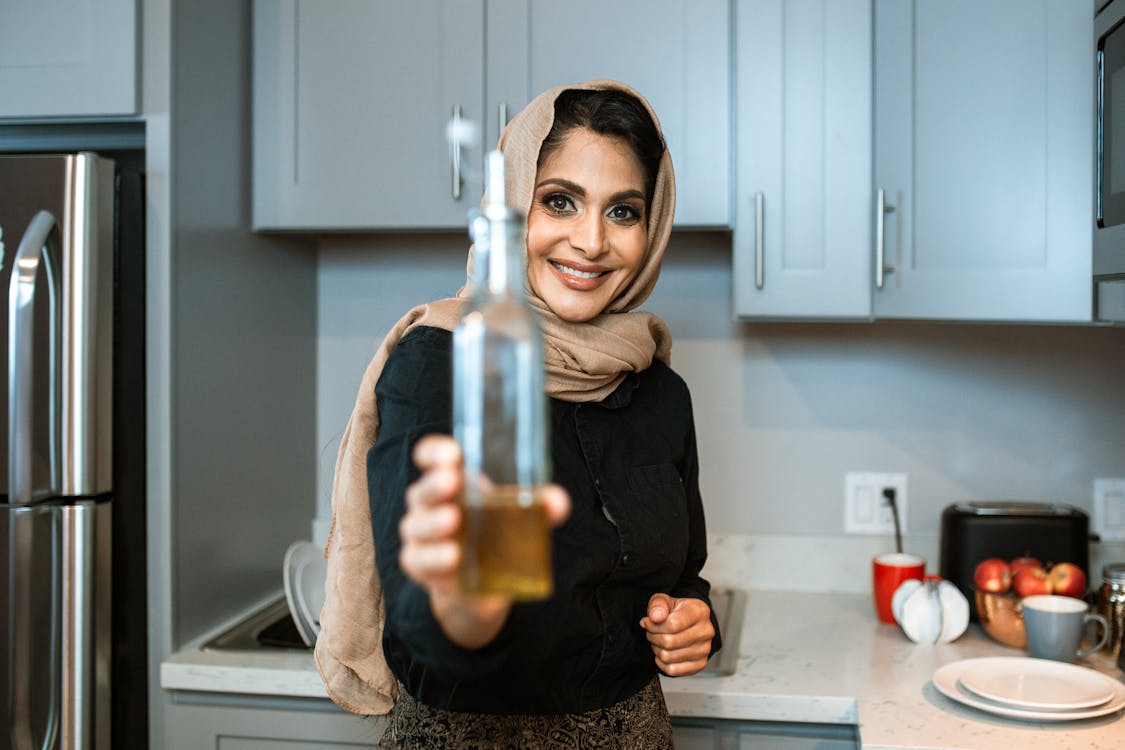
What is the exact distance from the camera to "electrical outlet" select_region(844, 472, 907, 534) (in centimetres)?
205

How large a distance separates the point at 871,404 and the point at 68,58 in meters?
1.51

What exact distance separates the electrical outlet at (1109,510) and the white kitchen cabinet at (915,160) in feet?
1.63

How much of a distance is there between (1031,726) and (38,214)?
149 centimetres

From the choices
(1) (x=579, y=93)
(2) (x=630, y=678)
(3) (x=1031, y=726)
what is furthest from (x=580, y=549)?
(3) (x=1031, y=726)

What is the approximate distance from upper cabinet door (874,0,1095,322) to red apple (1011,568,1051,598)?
411 mm

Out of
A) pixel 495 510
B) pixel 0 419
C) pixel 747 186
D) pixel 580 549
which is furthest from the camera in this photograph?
pixel 747 186

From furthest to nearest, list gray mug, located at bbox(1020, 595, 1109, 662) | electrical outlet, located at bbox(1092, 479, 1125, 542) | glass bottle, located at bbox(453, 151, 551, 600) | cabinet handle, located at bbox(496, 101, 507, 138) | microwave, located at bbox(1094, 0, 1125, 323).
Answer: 1. electrical outlet, located at bbox(1092, 479, 1125, 542)
2. cabinet handle, located at bbox(496, 101, 507, 138)
3. gray mug, located at bbox(1020, 595, 1109, 662)
4. microwave, located at bbox(1094, 0, 1125, 323)
5. glass bottle, located at bbox(453, 151, 551, 600)

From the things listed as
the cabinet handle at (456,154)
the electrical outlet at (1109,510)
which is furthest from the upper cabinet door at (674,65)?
the electrical outlet at (1109,510)

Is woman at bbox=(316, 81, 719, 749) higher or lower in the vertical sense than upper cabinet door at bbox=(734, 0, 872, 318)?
lower

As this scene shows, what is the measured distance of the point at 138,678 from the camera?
5.34ft

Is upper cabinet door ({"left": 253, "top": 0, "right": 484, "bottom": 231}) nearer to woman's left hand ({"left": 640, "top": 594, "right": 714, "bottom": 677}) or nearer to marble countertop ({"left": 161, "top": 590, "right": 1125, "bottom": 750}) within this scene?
marble countertop ({"left": 161, "top": 590, "right": 1125, "bottom": 750})

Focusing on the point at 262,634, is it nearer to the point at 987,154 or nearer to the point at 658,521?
the point at 658,521

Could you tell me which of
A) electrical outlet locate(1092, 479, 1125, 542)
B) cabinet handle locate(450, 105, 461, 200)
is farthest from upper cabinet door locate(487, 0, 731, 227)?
electrical outlet locate(1092, 479, 1125, 542)

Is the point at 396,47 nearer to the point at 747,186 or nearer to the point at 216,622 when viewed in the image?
the point at 747,186
